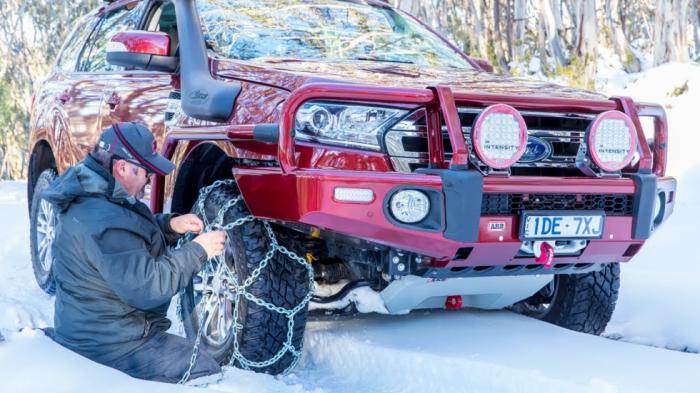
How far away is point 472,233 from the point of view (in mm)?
3611

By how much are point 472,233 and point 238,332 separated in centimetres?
116

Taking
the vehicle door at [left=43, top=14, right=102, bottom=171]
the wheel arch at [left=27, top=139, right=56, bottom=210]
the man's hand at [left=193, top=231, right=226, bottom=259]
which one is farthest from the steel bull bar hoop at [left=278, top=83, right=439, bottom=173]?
the wheel arch at [left=27, top=139, right=56, bottom=210]

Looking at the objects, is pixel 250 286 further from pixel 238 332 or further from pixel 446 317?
pixel 446 317

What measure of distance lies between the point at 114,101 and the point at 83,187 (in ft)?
6.55

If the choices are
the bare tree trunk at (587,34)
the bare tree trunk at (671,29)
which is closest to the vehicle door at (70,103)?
the bare tree trunk at (587,34)

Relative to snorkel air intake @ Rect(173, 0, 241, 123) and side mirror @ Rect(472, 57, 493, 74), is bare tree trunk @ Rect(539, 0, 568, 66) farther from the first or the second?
snorkel air intake @ Rect(173, 0, 241, 123)

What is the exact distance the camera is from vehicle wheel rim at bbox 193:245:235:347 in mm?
4238

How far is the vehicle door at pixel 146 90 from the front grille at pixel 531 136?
4.99 ft

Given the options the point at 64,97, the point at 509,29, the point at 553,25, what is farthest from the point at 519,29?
the point at 64,97

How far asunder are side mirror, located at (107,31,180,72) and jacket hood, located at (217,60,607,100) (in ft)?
1.04

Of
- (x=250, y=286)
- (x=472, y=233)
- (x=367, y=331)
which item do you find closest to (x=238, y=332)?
(x=250, y=286)

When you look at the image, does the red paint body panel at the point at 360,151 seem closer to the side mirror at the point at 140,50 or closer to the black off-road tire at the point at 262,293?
the side mirror at the point at 140,50

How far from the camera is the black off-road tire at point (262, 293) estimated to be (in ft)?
13.4

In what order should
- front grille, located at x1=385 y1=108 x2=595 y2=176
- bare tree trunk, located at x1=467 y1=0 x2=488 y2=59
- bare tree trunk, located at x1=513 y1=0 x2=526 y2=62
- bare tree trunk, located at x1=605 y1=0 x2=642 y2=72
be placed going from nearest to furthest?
1. front grille, located at x1=385 y1=108 x2=595 y2=176
2. bare tree trunk, located at x1=513 y1=0 x2=526 y2=62
3. bare tree trunk, located at x1=605 y1=0 x2=642 y2=72
4. bare tree trunk, located at x1=467 y1=0 x2=488 y2=59
